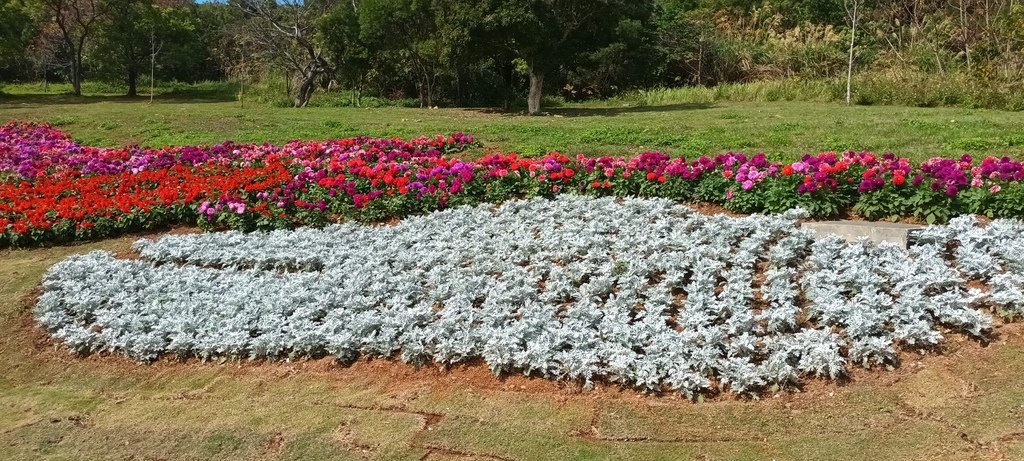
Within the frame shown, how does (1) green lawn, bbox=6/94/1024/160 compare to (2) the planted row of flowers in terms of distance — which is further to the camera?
(1) green lawn, bbox=6/94/1024/160

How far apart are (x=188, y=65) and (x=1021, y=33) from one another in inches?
1231

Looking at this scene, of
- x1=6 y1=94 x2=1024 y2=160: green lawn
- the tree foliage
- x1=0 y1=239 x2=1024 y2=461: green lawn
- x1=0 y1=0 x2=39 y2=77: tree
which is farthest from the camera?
x1=0 y1=0 x2=39 y2=77: tree

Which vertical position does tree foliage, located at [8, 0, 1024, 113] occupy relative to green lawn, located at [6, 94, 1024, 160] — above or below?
above

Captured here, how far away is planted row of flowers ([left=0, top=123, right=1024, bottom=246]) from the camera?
20.2 ft

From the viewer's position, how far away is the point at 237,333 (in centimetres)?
467

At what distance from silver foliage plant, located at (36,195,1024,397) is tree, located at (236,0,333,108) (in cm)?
2015

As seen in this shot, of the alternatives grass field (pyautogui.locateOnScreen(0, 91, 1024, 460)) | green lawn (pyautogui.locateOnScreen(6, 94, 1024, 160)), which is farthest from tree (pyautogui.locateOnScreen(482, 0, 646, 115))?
grass field (pyautogui.locateOnScreen(0, 91, 1024, 460))

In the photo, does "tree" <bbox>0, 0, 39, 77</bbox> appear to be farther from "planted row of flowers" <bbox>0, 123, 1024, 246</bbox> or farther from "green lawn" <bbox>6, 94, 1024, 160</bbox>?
"planted row of flowers" <bbox>0, 123, 1024, 246</bbox>

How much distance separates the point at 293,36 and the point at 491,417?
2397 cm

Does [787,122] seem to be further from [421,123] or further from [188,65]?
[188,65]

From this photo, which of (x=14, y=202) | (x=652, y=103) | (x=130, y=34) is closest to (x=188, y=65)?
(x=130, y=34)

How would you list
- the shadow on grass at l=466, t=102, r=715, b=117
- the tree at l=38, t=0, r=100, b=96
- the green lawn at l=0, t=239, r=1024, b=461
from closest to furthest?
1. the green lawn at l=0, t=239, r=1024, b=461
2. the shadow on grass at l=466, t=102, r=715, b=117
3. the tree at l=38, t=0, r=100, b=96

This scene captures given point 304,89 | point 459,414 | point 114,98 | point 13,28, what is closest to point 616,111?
point 304,89

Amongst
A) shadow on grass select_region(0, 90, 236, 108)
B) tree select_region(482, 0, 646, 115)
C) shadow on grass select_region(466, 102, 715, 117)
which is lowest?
shadow on grass select_region(466, 102, 715, 117)
